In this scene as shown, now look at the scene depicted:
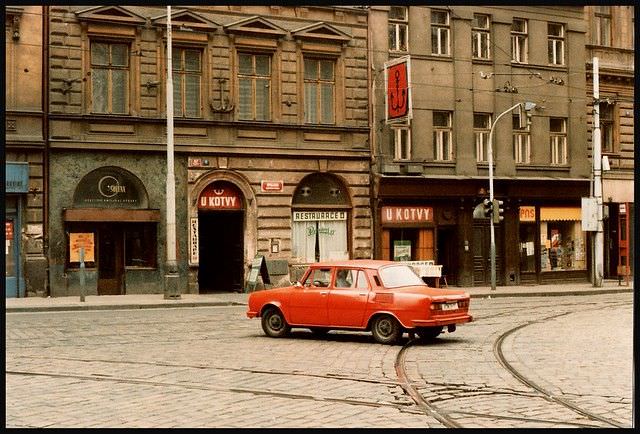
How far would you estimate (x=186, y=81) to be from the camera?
31.1 meters

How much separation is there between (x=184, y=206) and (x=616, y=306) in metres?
14.0

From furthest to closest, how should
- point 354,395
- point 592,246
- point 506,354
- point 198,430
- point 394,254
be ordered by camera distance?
1. point 592,246
2. point 394,254
3. point 506,354
4. point 354,395
5. point 198,430

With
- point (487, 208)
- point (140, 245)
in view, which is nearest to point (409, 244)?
point (487, 208)

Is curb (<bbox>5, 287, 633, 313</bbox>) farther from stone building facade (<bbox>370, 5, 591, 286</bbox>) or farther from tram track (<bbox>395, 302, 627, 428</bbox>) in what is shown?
tram track (<bbox>395, 302, 627, 428</bbox>)

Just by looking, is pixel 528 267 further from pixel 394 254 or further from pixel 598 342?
pixel 598 342

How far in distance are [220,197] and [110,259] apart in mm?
4261

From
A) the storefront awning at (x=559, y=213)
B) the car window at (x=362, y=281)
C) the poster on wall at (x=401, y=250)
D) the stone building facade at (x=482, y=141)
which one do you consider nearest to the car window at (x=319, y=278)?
the car window at (x=362, y=281)

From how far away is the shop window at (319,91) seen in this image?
109 feet

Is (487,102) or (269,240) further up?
(487,102)

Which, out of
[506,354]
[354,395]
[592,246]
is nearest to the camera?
[354,395]

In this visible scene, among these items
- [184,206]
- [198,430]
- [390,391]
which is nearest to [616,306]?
[184,206]

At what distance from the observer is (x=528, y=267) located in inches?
1474

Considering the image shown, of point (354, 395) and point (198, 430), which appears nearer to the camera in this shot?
point (198, 430)

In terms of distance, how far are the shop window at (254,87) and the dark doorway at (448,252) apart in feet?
28.1
